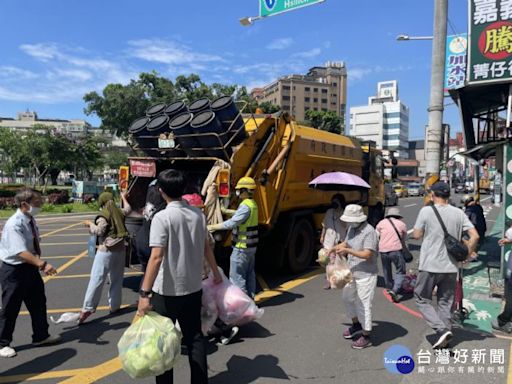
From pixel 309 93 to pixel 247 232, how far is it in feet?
418

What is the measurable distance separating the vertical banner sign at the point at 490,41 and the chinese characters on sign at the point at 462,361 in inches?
207

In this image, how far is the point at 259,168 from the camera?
6398mm

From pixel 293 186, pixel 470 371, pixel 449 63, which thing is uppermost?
pixel 449 63

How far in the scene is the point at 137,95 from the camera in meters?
34.8

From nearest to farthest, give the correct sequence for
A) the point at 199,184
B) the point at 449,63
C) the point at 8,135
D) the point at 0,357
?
the point at 0,357, the point at 199,184, the point at 449,63, the point at 8,135

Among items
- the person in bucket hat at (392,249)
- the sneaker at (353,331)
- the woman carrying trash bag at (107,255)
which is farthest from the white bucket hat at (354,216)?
the woman carrying trash bag at (107,255)

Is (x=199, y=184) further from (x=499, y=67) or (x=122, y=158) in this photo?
(x=122, y=158)

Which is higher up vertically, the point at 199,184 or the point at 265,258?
the point at 199,184

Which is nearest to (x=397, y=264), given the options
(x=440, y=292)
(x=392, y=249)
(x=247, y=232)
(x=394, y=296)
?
(x=392, y=249)

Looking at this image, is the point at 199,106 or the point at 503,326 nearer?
the point at 503,326

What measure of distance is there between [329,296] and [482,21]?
5.84m

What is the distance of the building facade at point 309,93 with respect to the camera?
125 metres

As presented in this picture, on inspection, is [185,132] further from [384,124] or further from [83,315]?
[384,124]

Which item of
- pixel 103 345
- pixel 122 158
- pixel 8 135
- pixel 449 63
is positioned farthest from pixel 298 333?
pixel 122 158
